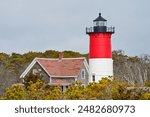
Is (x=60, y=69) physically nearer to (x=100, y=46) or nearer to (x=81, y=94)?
(x=100, y=46)

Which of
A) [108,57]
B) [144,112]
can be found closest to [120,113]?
[144,112]

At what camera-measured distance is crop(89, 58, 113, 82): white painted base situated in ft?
142

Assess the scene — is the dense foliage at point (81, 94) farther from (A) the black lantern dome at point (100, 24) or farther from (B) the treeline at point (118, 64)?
(B) the treeline at point (118, 64)

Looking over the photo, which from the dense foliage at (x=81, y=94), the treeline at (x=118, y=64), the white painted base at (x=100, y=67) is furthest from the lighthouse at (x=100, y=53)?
the dense foliage at (x=81, y=94)

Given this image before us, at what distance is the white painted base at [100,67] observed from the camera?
43156 millimetres

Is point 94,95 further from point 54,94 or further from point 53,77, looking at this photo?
point 53,77

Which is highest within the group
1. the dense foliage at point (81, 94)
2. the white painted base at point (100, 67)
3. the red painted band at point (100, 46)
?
the red painted band at point (100, 46)

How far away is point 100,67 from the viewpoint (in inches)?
1704

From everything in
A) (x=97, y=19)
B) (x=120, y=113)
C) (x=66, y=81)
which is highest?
(x=97, y=19)

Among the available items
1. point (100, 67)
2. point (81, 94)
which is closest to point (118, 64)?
point (100, 67)

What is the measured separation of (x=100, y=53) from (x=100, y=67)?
3.82 ft

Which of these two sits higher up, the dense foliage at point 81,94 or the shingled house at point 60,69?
the shingled house at point 60,69

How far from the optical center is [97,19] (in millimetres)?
46500

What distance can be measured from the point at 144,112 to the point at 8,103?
2035 millimetres
